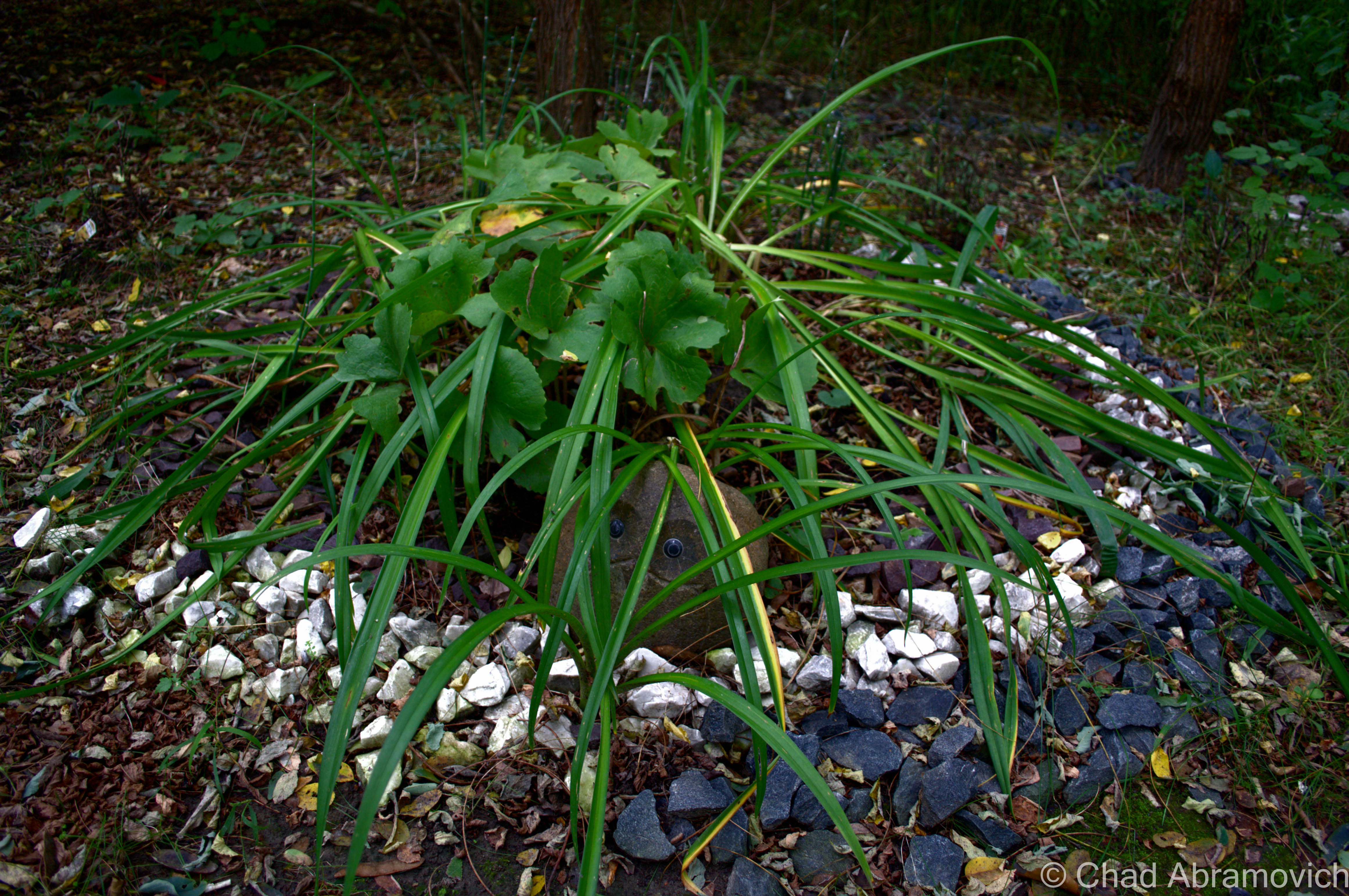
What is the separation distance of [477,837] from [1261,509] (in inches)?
66.7

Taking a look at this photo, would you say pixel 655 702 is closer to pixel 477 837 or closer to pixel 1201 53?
pixel 477 837

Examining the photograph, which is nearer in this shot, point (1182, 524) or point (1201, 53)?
point (1182, 524)

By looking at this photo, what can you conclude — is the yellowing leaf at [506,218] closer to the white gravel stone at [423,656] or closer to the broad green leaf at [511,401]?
the broad green leaf at [511,401]

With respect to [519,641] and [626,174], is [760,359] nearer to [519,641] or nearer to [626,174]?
[626,174]

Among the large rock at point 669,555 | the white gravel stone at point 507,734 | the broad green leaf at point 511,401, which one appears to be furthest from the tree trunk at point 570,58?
the white gravel stone at point 507,734

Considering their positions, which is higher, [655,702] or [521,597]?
[521,597]

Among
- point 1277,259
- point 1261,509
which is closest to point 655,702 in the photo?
point 1261,509

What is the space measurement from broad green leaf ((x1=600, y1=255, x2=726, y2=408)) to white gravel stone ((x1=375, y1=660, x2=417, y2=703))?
65 cm

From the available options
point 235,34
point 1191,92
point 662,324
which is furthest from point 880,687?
point 235,34

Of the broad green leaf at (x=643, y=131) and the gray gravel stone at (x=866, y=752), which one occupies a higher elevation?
the broad green leaf at (x=643, y=131)

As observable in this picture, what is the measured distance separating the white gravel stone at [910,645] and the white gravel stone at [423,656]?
0.84m

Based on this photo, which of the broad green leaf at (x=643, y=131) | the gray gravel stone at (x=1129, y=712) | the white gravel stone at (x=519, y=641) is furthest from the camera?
the broad green leaf at (x=643, y=131)

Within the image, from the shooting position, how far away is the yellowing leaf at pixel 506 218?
1.91 metres

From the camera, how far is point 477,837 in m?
1.23
